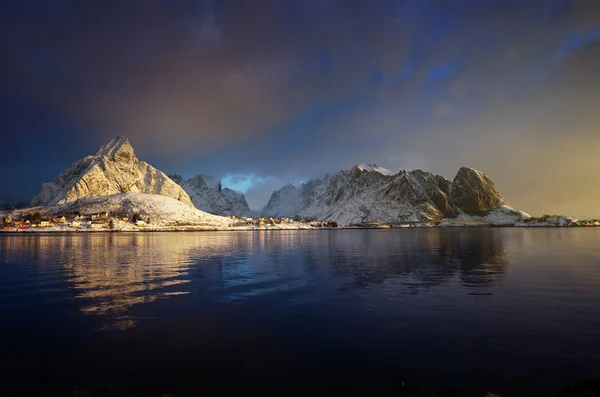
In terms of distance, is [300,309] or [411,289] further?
[411,289]

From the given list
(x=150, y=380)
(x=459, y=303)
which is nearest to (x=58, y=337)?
(x=150, y=380)

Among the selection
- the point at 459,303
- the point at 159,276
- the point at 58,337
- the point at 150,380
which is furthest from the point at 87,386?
the point at 159,276

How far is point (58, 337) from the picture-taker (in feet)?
57.9

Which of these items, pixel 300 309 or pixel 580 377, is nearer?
pixel 580 377

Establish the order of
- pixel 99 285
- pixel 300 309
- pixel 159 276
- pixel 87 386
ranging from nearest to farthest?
pixel 87 386 < pixel 300 309 < pixel 99 285 < pixel 159 276

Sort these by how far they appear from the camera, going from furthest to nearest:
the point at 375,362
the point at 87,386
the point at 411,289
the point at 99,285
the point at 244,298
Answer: the point at 99,285, the point at 411,289, the point at 244,298, the point at 375,362, the point at 87,386

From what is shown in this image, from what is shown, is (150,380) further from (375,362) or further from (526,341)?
(526,341)

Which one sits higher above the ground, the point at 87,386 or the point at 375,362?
the point at 87,386

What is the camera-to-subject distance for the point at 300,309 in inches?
931

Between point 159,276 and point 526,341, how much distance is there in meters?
37.2

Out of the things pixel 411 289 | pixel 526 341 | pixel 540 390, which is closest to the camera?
pixel 540 390

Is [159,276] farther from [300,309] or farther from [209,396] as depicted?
[209,396]

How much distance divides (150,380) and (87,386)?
2312mm

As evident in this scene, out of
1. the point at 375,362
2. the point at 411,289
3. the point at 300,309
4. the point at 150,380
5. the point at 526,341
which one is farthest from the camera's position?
the point at 411,289
